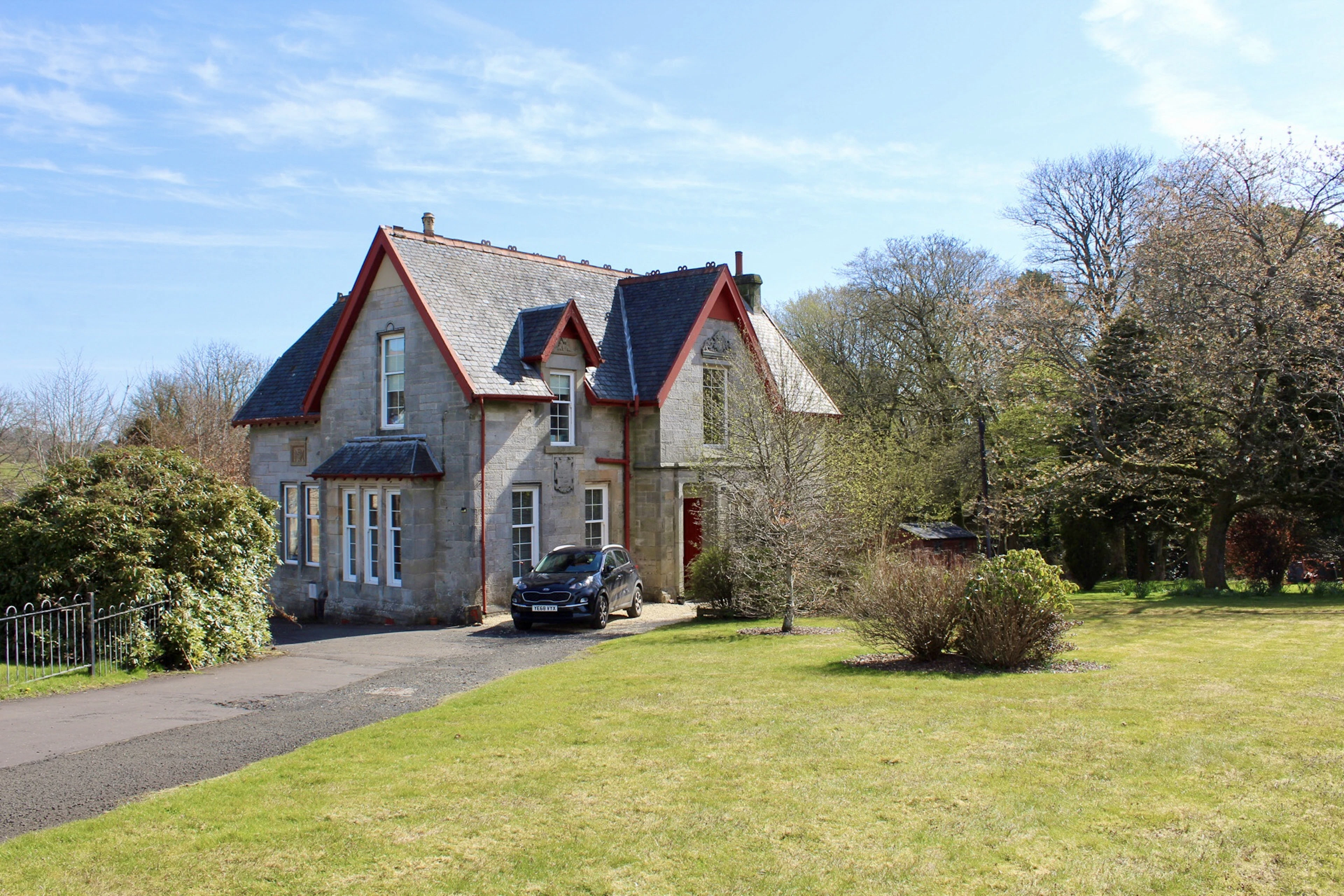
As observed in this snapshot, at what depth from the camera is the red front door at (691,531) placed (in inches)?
1040

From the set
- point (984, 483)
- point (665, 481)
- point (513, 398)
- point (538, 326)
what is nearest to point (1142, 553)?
point (984, 483)

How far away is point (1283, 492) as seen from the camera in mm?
23562

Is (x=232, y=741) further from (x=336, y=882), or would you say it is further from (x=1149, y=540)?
(x=1149, y=540)

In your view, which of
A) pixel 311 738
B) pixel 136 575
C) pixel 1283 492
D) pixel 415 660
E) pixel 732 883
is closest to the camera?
pixel 732 883

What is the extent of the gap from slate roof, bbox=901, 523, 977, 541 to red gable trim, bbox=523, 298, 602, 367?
10.3 metres

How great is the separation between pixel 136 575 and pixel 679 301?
15.6 m

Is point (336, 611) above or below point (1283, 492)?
below

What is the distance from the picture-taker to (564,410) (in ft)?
80.6

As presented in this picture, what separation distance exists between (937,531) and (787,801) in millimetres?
26270

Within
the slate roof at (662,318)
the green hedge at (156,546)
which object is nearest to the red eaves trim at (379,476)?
the green hedge at (156,546)

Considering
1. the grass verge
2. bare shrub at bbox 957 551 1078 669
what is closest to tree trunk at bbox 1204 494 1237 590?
bare shrub at bbox 957 551 1078 669

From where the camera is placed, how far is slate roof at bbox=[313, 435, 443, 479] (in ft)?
74.5

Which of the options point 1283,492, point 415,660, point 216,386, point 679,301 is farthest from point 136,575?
point 216,386

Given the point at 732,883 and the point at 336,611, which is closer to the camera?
the point at 732,883
